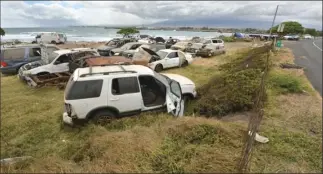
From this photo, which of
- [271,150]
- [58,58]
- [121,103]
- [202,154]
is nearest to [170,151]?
[202,154]

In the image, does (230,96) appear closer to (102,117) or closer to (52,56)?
(102,117)

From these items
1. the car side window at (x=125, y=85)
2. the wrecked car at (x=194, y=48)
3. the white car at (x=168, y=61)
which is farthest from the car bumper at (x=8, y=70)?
the wrecked car at (x=194, y=48)

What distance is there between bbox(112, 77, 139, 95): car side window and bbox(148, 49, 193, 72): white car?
25.6 feet

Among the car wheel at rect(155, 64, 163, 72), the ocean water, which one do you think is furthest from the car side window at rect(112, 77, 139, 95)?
the ocean water

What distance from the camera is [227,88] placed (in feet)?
28.5

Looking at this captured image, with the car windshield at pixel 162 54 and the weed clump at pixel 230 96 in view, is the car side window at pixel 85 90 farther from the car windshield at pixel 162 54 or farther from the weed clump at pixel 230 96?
the car windshield at pixel 162 54

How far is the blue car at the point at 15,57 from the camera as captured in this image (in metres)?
13.8

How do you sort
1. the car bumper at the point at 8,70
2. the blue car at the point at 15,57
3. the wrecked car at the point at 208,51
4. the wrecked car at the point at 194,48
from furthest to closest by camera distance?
the wrecked car at the point at 194,48 → the wrecked car at the point at 208,51 → the car bumper at the point at 8,70 → the blue car at the point at 15,57

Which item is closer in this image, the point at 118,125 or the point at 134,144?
the point at 134,144

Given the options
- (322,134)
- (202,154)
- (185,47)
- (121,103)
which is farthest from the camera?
(185,47)

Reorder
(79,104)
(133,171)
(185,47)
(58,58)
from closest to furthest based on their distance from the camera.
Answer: (133,171)
(79,104)
(58,58)
(185,47)

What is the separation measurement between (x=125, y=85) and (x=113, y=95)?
445mm

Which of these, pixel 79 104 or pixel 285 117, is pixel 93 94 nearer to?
pixel 79 104

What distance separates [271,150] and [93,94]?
4.52 metres
